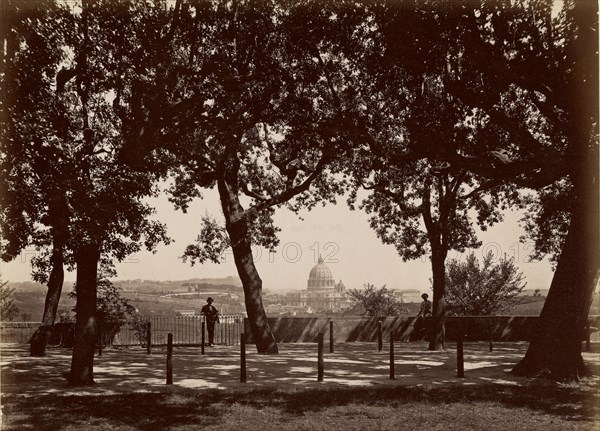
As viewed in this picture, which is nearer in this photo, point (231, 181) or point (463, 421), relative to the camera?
point (463, 421)

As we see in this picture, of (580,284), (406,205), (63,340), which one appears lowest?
(63,340)

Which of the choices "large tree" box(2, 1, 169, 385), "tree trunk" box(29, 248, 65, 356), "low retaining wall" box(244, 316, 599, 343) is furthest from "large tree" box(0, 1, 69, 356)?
"low retaining wall" box(244, 316, 599, 343)

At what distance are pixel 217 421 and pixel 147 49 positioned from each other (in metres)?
6.99

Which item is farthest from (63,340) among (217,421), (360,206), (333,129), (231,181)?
(217,421)

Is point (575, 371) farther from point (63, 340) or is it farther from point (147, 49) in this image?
point (63, 340)

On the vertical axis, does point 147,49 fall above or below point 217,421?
above

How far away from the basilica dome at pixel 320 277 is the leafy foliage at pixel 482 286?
126 m

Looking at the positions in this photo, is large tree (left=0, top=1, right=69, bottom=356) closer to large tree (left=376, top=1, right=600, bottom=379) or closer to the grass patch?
the grass patch

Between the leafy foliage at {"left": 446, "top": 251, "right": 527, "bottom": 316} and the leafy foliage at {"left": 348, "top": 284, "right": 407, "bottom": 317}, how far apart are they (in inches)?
185

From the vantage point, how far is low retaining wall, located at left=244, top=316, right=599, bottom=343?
23984 mm

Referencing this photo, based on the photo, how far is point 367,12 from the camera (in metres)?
12.5

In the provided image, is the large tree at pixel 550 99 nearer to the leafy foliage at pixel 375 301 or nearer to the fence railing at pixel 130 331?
the fence railing at pixel 130 331

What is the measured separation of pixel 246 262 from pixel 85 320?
7713 millimetres

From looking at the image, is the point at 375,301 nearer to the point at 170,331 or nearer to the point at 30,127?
the point at 170,331
